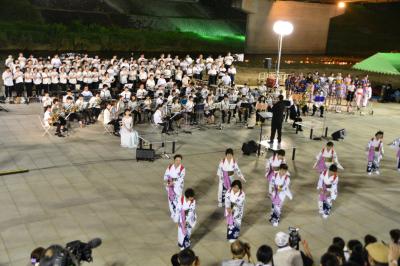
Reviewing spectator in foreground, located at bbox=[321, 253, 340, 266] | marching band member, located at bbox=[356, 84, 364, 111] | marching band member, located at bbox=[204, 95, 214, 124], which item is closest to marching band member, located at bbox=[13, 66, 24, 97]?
marching band member, located at bbox=[204, 95, 214, 124]

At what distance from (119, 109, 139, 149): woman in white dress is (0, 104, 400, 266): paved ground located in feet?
1.63

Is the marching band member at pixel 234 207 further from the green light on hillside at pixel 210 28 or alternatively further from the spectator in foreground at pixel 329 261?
the green light on hillside at pixel 210 28

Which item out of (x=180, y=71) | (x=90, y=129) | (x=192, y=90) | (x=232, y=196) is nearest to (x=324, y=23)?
(x=180, y=71)

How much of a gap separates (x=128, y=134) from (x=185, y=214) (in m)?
8.50

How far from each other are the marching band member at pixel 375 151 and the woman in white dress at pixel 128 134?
901 cm

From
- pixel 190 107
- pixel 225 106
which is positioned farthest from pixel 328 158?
pixel 225 106

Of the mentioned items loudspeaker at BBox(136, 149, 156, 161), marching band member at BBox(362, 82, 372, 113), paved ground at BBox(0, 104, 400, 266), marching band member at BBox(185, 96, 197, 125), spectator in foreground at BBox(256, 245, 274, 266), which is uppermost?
marching band member at BBox(362, 82, 372, 113)

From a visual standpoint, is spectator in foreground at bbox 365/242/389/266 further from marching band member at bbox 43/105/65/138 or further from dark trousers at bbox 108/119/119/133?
marching band member at bbox 43/105/65/138

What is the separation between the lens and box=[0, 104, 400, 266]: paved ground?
10.4 metres

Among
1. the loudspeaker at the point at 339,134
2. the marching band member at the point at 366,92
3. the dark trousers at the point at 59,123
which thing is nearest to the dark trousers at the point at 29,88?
the dark trousers at the point at 59,123

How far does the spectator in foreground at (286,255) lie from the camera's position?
6.72 m

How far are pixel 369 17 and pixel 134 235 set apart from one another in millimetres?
79348

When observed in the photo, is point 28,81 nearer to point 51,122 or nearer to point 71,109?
point 71,109

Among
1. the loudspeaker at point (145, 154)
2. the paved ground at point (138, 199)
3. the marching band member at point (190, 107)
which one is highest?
the marching band member at point (190, 107)
